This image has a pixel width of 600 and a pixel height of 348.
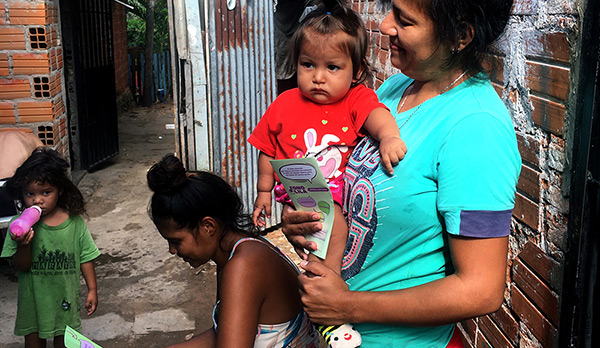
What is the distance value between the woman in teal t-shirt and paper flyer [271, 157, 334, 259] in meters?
0.08

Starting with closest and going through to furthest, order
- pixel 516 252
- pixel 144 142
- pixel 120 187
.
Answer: pixel 516 252 → pixel 120 187 → pixel 144 142

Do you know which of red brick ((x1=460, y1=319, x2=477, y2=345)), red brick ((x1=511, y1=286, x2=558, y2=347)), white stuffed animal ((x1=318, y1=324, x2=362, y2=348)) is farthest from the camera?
red brick ((x1=460, y1=319, x2=477, y2=345))

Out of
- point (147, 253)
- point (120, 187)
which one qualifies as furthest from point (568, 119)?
point (120, 187)

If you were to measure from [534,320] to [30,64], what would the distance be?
5.11 meters

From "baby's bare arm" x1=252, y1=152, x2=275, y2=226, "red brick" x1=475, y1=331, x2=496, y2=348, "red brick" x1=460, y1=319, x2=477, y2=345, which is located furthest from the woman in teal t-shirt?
"red brick" x1=460, y1=319, x2=477, y2=345

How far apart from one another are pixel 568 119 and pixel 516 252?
603 millimetres

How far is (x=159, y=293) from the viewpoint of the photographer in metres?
4.58

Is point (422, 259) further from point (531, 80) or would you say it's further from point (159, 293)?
point (159, 293)

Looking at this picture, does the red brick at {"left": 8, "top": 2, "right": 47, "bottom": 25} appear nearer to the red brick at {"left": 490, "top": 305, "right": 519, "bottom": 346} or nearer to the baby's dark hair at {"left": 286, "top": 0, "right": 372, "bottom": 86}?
the baby's dark hair at {"left": 286, "top": 0, "right": 372, "bottom": 86}

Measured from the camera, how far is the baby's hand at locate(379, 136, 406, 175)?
1.35 m

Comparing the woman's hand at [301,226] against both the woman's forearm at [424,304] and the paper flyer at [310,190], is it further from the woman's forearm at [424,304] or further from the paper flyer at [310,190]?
the woman's forearm at [424,304]

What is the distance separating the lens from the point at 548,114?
1975 mm

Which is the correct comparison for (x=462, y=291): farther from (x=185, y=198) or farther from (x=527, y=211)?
(x=185, y=198)

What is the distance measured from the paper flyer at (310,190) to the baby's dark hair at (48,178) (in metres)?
2.04
